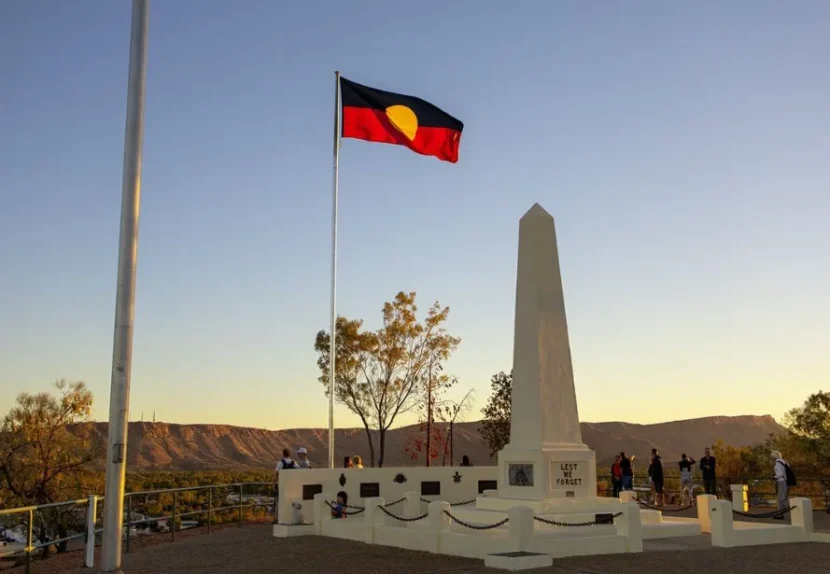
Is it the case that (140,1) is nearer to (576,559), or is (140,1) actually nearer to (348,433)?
(576,559)

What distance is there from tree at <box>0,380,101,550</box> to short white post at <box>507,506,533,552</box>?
72.7 ft

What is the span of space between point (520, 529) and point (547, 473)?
3.50 meters

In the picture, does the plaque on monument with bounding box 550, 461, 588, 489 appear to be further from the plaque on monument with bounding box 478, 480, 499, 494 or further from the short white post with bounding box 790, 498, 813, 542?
the plaque on monument with bounding box 478, 480, 499, 494

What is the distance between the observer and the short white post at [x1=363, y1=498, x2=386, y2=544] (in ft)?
53.2

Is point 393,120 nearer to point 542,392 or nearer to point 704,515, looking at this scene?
point 542,392

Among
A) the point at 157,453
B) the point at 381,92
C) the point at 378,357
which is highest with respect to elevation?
the point at 381,92

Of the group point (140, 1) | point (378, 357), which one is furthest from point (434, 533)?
point (378, 357)

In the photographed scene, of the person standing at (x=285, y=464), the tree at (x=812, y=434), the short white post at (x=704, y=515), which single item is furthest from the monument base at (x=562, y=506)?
the tree at (x=812, y=434)

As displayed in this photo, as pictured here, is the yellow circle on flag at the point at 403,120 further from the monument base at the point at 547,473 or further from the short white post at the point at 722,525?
the short white post at the point at 722,525

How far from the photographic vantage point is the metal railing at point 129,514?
12.4 meters

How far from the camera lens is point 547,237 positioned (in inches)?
712

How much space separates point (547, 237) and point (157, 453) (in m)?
95.1

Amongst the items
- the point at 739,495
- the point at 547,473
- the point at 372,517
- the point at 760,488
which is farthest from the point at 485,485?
the point at 760,488

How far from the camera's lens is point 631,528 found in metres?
14.6
